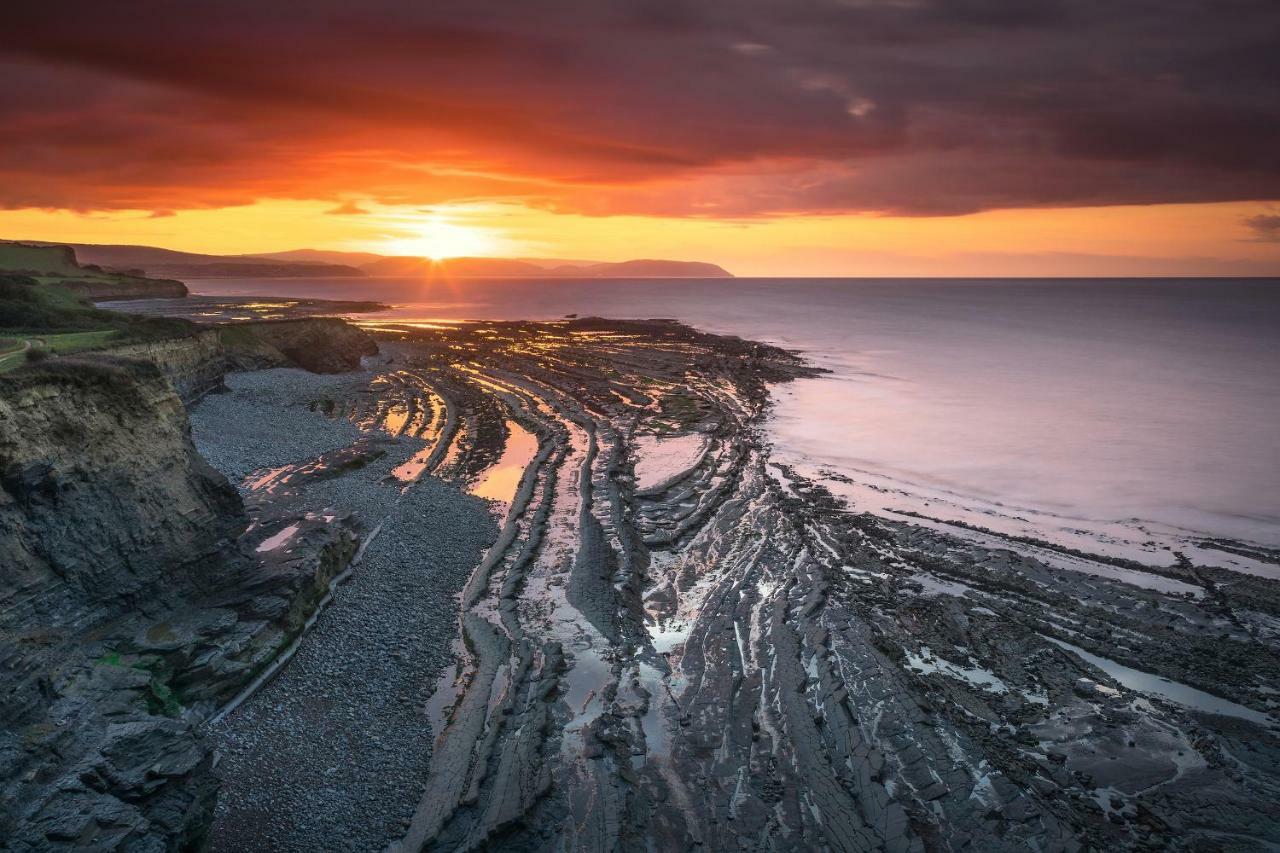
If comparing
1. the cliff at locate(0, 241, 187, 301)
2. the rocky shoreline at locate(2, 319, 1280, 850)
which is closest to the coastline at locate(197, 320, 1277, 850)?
the rocky shoreline at locate(2, 319, 1280, 850)

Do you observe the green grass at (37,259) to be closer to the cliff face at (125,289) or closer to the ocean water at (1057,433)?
the cliff face at (125,289)

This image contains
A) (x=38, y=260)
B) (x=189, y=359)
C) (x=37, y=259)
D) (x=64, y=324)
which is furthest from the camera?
(x=37, y=259)

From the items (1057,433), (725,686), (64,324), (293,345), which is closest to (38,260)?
(293,345)

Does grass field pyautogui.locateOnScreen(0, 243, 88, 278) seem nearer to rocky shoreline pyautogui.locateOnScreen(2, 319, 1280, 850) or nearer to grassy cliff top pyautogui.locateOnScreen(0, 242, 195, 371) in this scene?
grassy cliff top pyautogui.locateOnScreen(0, 242, 195, 371)

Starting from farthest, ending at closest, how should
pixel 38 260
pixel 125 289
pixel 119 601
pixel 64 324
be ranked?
pixel 125 289 → pixel 38 260 → pixel 64 324 → pixel 119 601

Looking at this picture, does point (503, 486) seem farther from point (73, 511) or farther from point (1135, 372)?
point (1135, 372)

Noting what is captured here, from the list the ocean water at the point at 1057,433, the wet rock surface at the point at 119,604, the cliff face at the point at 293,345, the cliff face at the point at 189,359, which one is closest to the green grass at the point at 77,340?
the cliff face at the point at 189,359

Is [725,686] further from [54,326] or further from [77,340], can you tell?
[54,326]

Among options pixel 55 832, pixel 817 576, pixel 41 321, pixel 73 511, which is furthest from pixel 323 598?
pixel 41 321

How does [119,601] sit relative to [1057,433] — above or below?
below
